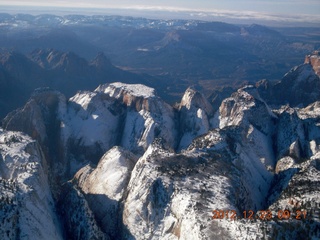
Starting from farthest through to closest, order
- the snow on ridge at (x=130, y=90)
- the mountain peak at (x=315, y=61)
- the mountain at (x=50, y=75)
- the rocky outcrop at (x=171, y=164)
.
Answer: the mountain at (x=50, y=75) → the mountain peak at (x=315, y=61) → the snow on ridge at (x=130, y=90) → the rocky outcrop at (x=171, y=164)

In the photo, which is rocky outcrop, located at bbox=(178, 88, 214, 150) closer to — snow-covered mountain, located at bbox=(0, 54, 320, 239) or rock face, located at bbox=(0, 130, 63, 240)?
snow-covered mountain, located at bbox=(0, 54, 320, 239)

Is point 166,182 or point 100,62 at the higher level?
point 166,182

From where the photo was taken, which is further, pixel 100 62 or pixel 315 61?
pixel 100 62

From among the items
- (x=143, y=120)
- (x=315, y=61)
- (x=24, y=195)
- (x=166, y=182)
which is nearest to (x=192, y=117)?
(x=143, y=120)

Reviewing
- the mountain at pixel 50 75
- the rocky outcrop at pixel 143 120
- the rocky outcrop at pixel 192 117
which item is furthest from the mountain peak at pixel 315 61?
the mountain at pixel 50 75

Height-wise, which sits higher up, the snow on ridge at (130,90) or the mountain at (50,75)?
the snow on ridge at (130,90)

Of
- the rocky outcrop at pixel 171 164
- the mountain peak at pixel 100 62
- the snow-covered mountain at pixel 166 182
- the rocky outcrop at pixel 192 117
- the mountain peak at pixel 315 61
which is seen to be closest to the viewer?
the snow-covered mountain at pixel 166 182

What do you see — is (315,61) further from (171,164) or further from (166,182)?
(166,182)

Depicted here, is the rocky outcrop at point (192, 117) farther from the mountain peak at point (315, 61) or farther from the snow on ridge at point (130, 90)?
the mountain peak at point (315, 61)

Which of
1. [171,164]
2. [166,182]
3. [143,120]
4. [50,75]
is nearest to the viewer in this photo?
[166,182]

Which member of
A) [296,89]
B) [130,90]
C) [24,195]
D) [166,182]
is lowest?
[296,89]
